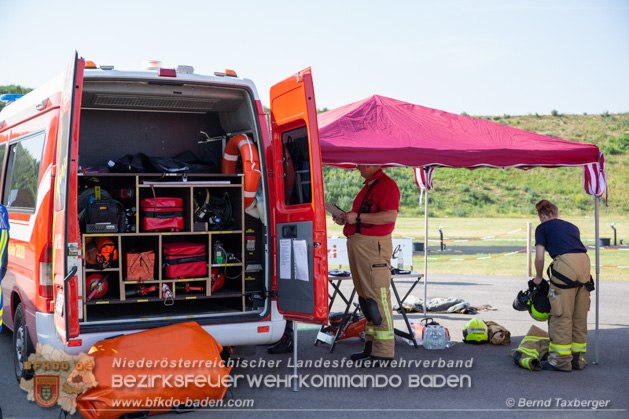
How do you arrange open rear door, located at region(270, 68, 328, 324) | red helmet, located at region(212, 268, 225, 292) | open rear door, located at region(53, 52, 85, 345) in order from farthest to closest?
red helmet, located at region(212, 268, 225, 292) < open rear door, located at region(270, 68, 328, 324) < open rear door, located at region(53, 52, 85, 345)

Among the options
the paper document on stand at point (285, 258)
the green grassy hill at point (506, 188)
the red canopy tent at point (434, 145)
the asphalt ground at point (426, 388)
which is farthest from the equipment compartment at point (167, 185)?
the green grassy hill at point (506, 188)

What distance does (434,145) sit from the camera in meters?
6.86

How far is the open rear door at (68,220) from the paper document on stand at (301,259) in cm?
163

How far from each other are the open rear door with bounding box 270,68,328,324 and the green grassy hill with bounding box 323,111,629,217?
1709 inches

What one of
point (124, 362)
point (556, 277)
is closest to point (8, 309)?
point (124, 362)

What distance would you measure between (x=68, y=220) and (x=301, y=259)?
175cm

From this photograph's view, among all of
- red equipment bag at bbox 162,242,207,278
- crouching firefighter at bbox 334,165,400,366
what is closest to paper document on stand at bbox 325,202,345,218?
crouching firefighter at bbox 334,165,400,366

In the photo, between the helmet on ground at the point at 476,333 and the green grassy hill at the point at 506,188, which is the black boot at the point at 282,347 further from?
the green grassy hill at the point at 506,188

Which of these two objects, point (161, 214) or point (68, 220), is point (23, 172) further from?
point (68, 220)

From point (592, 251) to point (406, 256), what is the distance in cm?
1447

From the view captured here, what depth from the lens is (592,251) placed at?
23.1 m

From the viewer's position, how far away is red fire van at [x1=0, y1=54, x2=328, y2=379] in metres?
5.10

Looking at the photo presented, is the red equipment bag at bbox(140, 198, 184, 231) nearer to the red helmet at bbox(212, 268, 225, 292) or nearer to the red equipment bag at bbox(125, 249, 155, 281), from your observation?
the red equipment bag at bbox(125, 249, 155, 281)

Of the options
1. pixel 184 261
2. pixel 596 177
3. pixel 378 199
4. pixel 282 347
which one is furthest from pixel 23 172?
pixel 596 177
